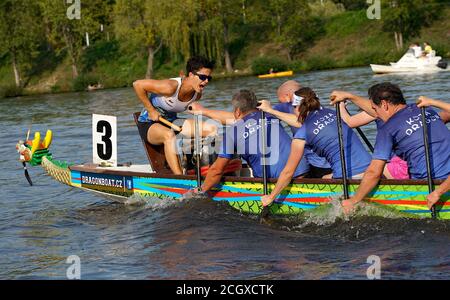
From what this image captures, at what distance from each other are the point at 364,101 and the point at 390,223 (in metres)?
1.58

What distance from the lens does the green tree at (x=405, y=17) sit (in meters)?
51.0

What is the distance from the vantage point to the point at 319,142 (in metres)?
9.55

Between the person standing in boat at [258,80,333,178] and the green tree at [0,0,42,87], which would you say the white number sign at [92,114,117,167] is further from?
the green tree at [0,0,42,87]

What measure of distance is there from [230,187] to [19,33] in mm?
51059

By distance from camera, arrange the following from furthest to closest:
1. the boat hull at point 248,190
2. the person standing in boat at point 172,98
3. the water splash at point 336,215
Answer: the person standing in boat at point 172,98 < the water splash at point 336,215 < the boat hull at point 248,190

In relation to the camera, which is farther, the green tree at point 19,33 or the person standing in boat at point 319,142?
the green tree at point 19,33

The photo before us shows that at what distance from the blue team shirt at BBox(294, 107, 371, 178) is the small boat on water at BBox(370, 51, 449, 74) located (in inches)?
1144

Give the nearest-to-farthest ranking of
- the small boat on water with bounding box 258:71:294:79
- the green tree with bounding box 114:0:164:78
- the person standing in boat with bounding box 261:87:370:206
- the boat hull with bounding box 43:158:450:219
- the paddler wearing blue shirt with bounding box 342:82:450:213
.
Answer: the paddler wearing blue shirt with bounding box 342:82:450:213
the boat hull with bounding box 43:158:450:219
the person standing in boat with bounding box 261:87:370:206
the small boat on water with bounding box 258:71:294:79
the green tree with bounding box 114:0:164:78

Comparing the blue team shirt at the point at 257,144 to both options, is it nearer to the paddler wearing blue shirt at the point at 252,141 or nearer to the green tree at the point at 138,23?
the paddler wearing blue shirt at the point at 252,141

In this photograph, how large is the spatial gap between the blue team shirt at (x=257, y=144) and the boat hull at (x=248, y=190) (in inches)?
10.3

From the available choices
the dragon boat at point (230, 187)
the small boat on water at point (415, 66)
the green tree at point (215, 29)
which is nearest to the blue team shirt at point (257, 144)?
the dragon boat at point (230, 187)

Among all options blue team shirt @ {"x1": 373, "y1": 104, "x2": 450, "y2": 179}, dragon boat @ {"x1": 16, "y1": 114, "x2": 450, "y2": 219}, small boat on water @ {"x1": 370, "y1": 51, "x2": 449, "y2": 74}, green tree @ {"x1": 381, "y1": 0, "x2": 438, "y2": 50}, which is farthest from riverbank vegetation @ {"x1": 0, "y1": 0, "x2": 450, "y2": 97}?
blue team shirt @ {"x1": 373, "y1": 104, "x2": 450, "y2": 179}

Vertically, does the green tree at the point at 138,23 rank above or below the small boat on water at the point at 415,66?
above

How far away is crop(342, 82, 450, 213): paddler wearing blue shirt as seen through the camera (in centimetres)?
866
